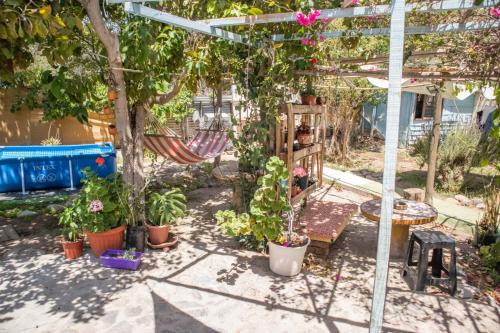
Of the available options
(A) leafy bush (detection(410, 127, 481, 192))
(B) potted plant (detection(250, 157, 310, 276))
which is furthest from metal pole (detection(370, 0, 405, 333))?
(A) leafy bush (detection(410, 127, 481, 192))

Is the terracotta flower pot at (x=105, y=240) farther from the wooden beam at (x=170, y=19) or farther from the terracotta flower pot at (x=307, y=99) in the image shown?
the terracotta flower pot at (x=307, y=99)

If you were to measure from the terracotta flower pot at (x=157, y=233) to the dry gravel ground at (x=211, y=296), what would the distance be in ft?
0.48

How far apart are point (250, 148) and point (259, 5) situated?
1517mm

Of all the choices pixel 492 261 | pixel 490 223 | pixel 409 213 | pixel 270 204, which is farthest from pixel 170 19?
pixel 490 223

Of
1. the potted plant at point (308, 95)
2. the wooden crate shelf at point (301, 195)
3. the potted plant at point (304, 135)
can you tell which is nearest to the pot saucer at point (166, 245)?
the wooden crate shelf at point (301, 195)

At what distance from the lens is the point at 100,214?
3.85 meters

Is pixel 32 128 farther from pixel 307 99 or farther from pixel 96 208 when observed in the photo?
pixel 307 99

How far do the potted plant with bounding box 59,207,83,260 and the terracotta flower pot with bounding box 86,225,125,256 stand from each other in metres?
0.14

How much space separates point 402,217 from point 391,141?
97.4 inches

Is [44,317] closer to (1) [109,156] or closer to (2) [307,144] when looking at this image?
(2) [307,144]

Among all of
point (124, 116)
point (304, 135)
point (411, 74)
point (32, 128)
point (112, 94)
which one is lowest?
point (32, 128)

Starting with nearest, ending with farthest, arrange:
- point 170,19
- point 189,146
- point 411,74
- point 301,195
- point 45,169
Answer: point 170,19 < point 411,74 < point 301,195 < point 189,146 < point 45,169

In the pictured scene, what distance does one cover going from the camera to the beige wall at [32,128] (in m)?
9.32

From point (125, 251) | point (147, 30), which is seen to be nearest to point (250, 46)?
point (147, 30)
